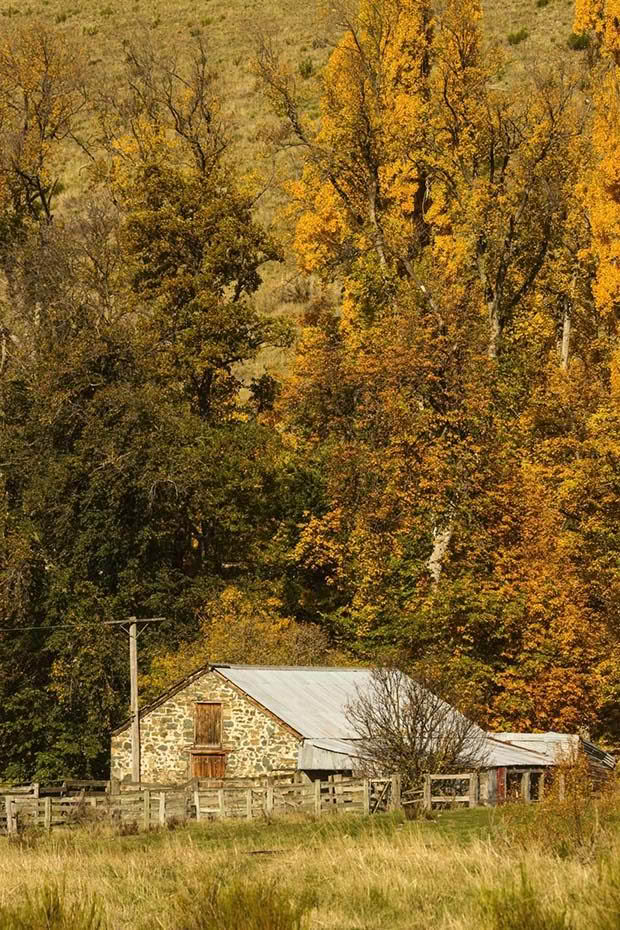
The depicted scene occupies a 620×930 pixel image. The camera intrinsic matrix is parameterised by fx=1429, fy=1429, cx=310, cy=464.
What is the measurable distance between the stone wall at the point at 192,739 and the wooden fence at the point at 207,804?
340 cm

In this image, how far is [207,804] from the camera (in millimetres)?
35562

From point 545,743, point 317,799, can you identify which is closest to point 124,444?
point 545,743

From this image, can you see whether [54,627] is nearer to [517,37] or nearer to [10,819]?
[10,819]

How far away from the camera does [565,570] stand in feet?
159

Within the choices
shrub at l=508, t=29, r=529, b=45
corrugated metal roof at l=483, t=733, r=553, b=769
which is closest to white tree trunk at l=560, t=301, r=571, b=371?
corrugated metal roof at l=483, t=733, r=553, b=769

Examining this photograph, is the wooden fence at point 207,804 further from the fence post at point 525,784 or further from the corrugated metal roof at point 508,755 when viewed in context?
the fence post at point 525,784

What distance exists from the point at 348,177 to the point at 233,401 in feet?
34.6

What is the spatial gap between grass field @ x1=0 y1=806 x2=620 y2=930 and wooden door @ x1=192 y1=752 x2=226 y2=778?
19.5 meters

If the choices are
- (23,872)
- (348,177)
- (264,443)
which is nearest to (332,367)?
(264,443)

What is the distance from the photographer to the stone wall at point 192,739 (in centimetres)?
4066

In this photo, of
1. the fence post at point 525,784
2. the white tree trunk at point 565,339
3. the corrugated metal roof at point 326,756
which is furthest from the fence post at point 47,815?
the white tree trunk at point 565,339

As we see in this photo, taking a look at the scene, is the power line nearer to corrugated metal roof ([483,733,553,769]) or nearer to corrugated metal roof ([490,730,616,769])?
corrugated metal roof ([490,730,616,769])

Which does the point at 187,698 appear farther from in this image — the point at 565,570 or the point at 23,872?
the point at 23,872

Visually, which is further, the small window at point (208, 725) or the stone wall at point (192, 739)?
the small window at point (208, 725)
